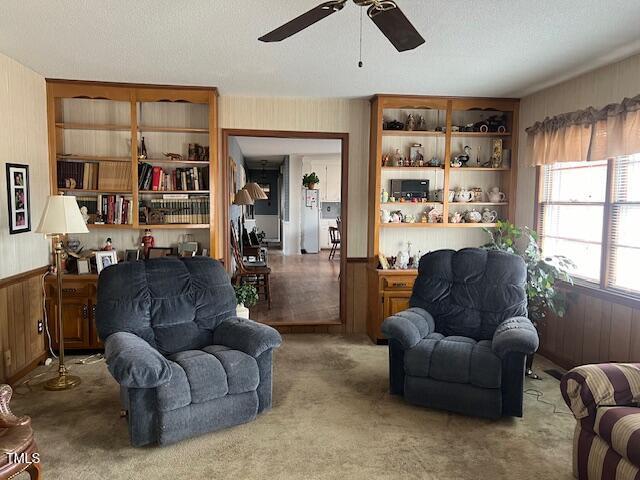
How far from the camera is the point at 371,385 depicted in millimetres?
3799

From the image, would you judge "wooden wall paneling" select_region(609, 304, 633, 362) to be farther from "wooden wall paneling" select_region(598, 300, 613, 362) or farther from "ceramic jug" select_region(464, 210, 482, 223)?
"ceramic jug" select_region(464, 210, 482, 223)

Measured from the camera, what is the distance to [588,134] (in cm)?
387

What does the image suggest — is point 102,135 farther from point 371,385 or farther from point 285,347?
point 371,385

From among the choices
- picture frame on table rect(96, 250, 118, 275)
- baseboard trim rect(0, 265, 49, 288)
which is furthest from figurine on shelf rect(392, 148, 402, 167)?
baseboard trim rect(0, 265, 49, 288)

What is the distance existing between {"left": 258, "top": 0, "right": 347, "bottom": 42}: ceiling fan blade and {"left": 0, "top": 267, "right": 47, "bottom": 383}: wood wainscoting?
9.35ft

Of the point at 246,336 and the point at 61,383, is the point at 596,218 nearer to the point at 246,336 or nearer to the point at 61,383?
the point at 246,336

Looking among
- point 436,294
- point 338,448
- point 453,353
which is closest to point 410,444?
point 338,448

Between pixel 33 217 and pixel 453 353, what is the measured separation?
360 cm

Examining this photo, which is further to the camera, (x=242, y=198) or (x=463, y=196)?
(x=242, y=198)

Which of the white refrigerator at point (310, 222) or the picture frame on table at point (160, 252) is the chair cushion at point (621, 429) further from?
the white refrigerator at point (310, 222)

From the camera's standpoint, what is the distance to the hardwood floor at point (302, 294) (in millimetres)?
5672

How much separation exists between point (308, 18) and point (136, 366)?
1997 millimetres

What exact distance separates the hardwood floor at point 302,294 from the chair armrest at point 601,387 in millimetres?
3111

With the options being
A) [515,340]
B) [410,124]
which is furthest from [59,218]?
[410,124]
